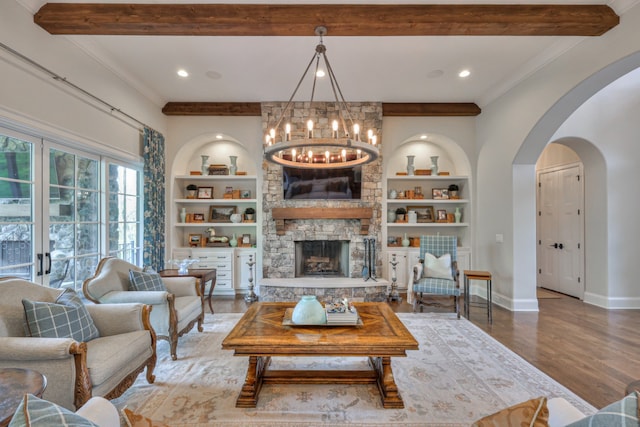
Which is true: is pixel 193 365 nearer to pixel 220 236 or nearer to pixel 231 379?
pixel 231 379

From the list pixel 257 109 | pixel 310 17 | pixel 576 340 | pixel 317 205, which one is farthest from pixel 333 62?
pixel 576 340

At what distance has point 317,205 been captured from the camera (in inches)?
213

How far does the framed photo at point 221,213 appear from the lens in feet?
19.4

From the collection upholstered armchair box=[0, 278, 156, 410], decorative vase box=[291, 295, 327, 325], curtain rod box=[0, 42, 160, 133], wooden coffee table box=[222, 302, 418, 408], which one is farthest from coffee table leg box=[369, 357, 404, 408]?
curtain rod box=[0, 42, 160, 133]

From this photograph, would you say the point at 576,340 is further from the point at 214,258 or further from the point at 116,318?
the point at 214,258

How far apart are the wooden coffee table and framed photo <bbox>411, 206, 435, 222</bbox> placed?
144 inches

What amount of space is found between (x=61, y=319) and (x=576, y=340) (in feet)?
16.0

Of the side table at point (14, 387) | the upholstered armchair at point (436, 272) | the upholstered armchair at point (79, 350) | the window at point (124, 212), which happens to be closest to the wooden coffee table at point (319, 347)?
the upholstered armchair at point (79, 350)

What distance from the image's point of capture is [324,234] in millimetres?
5465

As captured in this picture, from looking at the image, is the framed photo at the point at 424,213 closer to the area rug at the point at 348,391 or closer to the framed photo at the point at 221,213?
the area rug at the point at 348,391

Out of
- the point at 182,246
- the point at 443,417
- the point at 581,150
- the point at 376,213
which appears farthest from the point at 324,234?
the point at 581,150

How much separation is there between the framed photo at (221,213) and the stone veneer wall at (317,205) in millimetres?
879

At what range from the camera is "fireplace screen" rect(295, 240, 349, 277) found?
566 cm

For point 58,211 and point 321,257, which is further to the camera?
point 321,257
